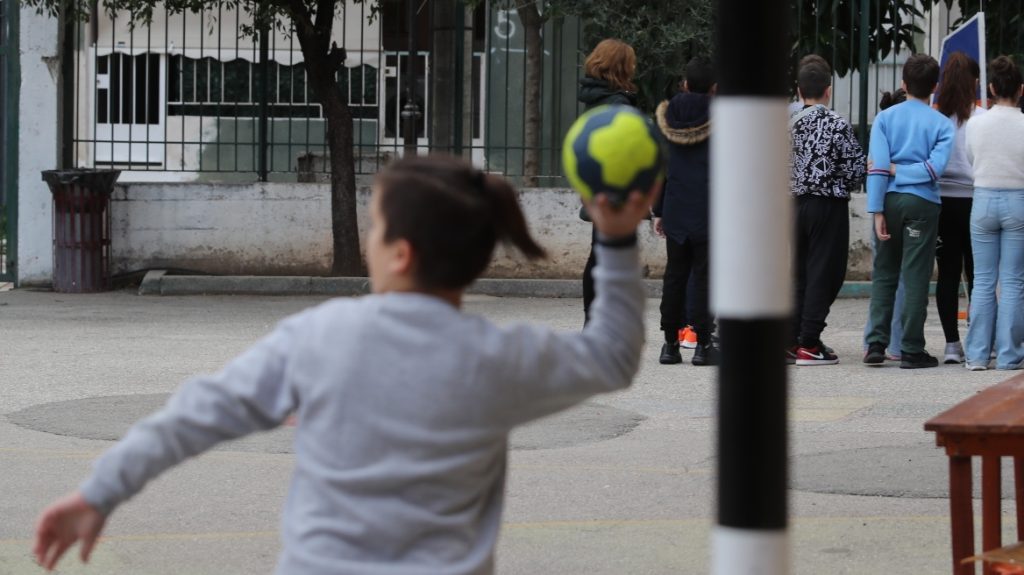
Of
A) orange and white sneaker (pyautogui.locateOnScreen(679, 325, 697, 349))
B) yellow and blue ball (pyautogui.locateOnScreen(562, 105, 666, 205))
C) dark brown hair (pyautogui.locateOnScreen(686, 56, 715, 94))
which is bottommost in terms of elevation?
orange and white sneaker (pyautogui.locateOnScreen(679, 325, 697, 349))

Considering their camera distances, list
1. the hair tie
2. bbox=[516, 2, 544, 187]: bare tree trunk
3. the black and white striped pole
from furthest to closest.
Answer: bbox=[516, 2, 544, 187]: bare tree trunk
the hair tie
the black and white striped pole

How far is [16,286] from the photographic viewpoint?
48.9ft

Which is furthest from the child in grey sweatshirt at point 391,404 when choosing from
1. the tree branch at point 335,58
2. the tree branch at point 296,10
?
the tree branch at point 335,58

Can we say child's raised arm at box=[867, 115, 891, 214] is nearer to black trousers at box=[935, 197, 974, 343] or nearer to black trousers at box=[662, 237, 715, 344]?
black trousers at box=[935, 197, 974, 343]

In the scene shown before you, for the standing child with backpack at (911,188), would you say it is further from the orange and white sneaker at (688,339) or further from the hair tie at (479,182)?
the hair tie at (479,182)

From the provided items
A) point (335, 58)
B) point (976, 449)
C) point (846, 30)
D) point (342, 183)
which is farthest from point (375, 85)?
point (976, 449)

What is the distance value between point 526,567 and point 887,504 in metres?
1.63

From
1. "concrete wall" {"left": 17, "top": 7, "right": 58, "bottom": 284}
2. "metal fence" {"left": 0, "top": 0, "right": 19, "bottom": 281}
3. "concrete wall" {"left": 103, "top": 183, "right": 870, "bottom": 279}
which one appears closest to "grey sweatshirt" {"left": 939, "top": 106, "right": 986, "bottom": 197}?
"concrete wall" {"left": 103, "top": 183, "right": 870, "bottom": 279}

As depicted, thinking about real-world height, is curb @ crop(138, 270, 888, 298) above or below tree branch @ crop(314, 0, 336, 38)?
below

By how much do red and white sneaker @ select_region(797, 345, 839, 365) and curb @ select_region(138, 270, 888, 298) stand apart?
4.64 m

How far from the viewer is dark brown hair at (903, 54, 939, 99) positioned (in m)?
9.44

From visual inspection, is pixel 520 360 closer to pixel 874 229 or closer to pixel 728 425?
pixel 728 425

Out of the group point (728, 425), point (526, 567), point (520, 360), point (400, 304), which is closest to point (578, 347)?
point (520, 360)

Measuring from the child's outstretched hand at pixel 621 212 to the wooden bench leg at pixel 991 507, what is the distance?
2.04m
